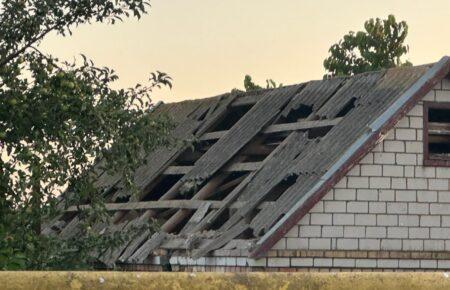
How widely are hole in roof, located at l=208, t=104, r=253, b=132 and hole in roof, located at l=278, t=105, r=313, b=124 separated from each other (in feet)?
8.96

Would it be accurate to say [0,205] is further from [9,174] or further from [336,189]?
[336,189]

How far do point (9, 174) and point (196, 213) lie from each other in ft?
19.5

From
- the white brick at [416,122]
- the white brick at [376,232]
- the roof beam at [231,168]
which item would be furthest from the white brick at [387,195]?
the roof beam at [231,168]

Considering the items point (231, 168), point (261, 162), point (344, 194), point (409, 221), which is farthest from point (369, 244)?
point (231, 168)

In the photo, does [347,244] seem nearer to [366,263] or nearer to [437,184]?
[366,263]

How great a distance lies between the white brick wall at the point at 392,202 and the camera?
95.5ft

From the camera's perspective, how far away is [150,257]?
31.8 meters

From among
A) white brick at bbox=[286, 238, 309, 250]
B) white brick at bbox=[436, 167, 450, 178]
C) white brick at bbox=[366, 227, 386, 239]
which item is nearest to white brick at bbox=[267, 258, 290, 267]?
white brick at bbox=[286, 238, 309, 250]

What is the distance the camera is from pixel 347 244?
29203 mm

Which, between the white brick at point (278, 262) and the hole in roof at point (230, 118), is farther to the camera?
the hole in roof at point (230, 118)

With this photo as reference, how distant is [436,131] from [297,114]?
141 inches

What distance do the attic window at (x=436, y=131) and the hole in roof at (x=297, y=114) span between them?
2.45 m

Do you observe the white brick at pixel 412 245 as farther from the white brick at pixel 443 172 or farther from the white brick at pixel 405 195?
the white brick at pixel 443 172

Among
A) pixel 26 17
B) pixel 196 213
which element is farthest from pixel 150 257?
pixel 26 17
